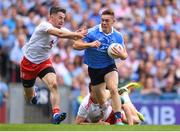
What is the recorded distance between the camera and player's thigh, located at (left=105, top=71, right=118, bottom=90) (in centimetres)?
1719

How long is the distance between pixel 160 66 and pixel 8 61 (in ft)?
12.3

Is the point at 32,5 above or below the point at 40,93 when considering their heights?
above

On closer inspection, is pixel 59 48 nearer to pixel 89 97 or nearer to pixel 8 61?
pixel 8 61

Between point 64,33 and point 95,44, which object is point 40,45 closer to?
point 64,33

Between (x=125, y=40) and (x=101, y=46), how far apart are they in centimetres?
839

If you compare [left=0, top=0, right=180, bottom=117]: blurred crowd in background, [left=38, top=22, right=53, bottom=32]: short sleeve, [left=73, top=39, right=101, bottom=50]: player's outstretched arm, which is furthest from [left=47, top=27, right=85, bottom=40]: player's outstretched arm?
[left=0, top=0, right=180, bottom=117]: blurred crowd in background

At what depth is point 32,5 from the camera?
27016 millimetres

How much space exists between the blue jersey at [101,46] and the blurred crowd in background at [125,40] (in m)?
5.01

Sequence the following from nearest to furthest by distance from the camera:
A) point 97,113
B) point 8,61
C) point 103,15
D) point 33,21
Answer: point 103,15 < point 97,113 < point 8,61 < point 33,21

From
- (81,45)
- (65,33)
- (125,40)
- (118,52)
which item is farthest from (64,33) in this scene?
(125,40)

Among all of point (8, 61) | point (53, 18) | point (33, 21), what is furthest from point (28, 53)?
point (33, 21)

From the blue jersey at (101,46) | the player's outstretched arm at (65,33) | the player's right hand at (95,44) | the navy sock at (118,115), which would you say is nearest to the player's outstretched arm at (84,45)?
the player's right hand at (95,44)

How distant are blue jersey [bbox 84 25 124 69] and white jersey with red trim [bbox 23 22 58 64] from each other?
71 centimetres

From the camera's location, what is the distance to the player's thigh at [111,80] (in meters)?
17.2
